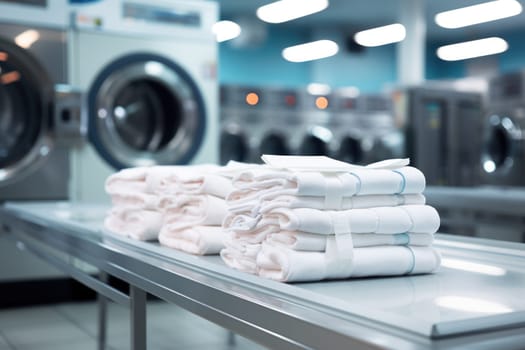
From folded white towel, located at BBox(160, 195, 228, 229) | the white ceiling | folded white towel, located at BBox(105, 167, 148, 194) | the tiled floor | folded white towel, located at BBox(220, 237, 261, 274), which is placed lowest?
the tiled floor

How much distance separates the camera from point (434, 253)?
1.12 m

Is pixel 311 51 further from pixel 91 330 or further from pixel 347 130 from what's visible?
pixel 91 330

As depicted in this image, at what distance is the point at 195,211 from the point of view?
1.38 meters

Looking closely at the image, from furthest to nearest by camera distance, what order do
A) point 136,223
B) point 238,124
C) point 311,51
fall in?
point 311,51 → point 238,124 → point 136,223

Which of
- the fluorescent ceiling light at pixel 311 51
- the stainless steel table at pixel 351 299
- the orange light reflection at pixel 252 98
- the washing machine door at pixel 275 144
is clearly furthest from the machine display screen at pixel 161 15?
the fluorescent ceiling light at pixel 311 51

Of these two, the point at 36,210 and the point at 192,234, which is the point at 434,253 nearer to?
the point at 192,234

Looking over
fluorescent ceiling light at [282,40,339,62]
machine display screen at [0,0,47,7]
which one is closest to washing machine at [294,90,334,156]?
fluorescent ceiling light at [282,40,339,62]

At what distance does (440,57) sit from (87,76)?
33.0ft

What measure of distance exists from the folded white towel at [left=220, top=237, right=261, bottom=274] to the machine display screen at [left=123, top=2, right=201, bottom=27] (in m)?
3.08

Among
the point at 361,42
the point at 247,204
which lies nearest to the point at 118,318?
the point at 247,204

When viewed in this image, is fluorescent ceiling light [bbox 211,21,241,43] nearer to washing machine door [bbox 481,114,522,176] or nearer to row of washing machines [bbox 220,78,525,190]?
row of washing machines [bbox 220,78,525,190]

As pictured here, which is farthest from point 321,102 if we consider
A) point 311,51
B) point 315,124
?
point 311,51

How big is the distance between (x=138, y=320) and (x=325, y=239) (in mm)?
550

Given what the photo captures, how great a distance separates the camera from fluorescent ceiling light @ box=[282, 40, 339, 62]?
11.0 metres
